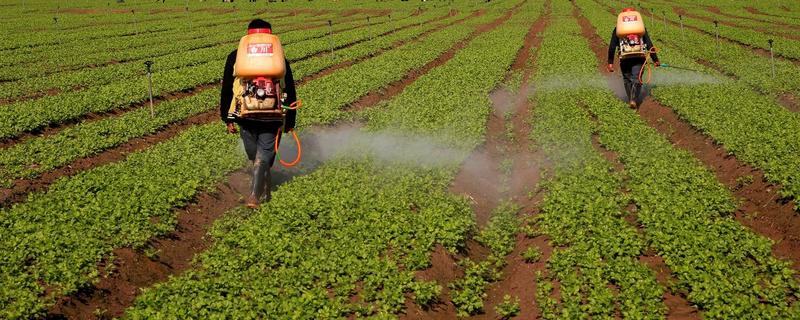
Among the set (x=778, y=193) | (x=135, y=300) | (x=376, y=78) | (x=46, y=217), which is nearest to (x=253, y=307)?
(x=135, y=300)

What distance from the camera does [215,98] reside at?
19.2 m

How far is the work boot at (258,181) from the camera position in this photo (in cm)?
990

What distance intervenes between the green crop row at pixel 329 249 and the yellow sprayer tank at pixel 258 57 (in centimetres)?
209

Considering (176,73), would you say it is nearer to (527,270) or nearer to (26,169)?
(26,169)

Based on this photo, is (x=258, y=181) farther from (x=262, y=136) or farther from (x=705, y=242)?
(x=705, y=242)

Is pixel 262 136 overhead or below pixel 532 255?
overhead

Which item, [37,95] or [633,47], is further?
[37,95]

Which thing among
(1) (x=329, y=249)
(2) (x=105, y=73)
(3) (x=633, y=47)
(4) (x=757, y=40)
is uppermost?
(3) (x=633, y=47)

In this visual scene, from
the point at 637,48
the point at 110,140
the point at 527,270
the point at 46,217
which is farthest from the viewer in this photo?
the point at 637,48

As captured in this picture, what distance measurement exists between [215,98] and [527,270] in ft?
45.9

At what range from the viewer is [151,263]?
8.09 metres

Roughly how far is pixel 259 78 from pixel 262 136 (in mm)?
1089

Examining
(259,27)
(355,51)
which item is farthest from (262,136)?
(355,51)

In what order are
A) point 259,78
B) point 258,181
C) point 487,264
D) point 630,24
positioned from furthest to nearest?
point 630,24, point 258,181, point 259,78, point 487,264
